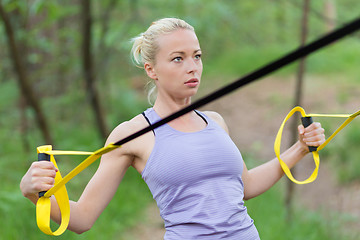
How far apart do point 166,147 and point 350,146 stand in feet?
17.7

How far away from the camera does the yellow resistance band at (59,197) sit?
1.43m

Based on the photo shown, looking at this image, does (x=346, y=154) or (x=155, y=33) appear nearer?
(x=155, y=33)

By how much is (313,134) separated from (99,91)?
5.81m

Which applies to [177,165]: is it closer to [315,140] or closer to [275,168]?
[275,168]

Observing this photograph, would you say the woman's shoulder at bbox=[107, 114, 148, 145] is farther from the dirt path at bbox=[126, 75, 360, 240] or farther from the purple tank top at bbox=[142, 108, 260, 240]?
the dirt path at bbox=[126, 75, 360, 240]

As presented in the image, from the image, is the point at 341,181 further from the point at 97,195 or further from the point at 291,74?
the point at 97,195

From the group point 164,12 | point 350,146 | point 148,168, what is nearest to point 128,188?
point 164,12

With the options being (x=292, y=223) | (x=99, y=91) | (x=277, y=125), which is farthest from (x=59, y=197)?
(x=277, y=125)

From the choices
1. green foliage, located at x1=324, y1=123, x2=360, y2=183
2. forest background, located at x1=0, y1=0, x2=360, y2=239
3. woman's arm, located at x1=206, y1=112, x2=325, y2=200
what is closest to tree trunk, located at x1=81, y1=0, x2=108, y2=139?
forest background, located at x1=0, y1=0, x2=360, y2=239

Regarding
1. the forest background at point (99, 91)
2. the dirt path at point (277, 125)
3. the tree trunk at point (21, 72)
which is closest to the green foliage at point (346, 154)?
the forest background at point (99, 91)

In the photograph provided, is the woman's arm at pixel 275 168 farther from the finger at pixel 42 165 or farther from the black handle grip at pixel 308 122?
the finger at pixel 42 165

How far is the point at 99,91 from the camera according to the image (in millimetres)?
7258

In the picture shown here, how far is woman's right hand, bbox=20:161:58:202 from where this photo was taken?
1.43 meters

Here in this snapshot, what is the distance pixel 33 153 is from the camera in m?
5.12
